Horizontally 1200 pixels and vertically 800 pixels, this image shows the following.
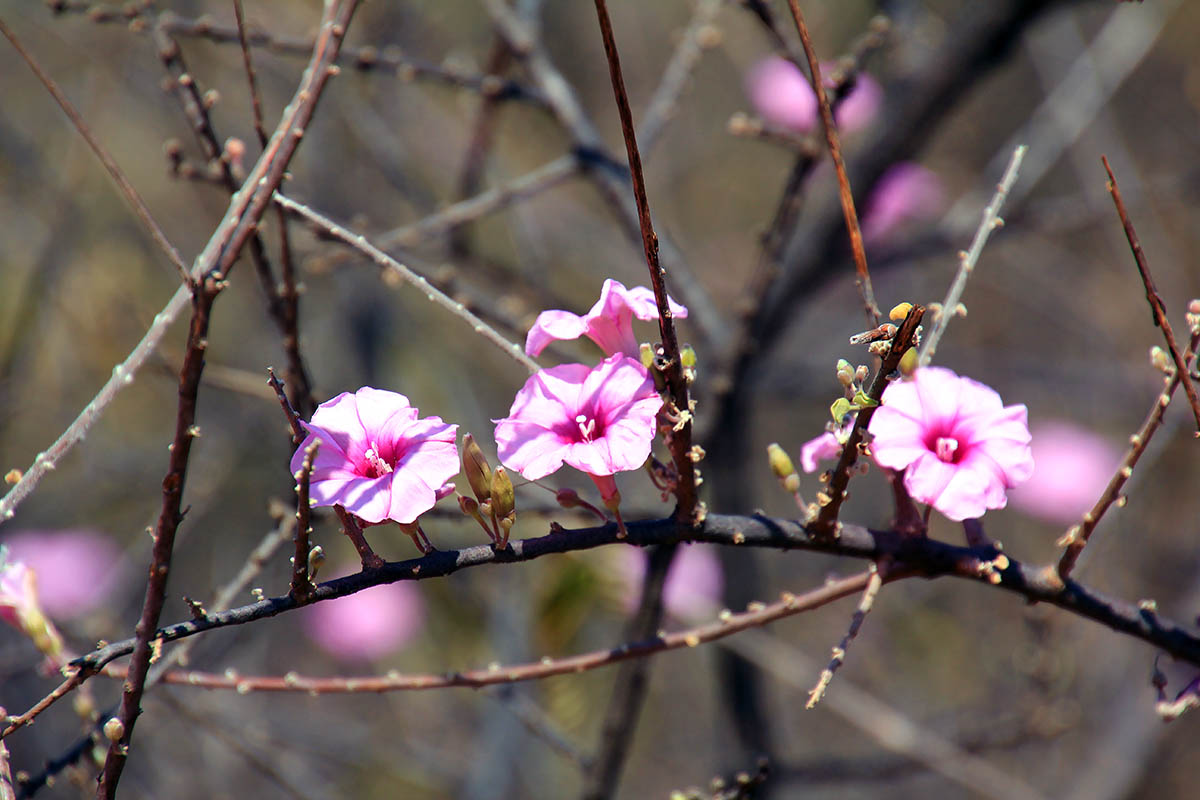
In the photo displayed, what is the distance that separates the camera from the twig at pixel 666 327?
1054mm

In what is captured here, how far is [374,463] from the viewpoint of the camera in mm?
1389

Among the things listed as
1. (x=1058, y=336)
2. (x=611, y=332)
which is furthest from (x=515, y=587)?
(x=1058, y=336)

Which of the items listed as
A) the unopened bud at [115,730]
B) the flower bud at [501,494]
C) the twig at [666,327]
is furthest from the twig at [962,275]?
the unopened bud at [115,730]

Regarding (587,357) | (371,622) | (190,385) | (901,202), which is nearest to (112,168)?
(190,385)

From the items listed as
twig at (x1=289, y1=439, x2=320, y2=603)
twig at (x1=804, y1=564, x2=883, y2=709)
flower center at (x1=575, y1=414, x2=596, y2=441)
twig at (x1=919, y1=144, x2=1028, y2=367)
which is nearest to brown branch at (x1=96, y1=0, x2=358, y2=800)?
twig at (x1=289, y1=439, x2=320, y2=603)

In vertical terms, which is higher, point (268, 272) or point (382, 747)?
point (382, 747)

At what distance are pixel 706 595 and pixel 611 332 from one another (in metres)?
3.81

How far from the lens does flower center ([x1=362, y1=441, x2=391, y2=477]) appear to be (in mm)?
1376

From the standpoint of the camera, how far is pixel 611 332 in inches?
57.1

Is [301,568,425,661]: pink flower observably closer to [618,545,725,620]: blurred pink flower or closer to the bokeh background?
the bokeh background

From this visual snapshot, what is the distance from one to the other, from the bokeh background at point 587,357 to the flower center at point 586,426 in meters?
0.94

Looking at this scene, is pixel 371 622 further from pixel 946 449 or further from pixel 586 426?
pixel 946 449

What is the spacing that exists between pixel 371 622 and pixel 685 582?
177 centimetres

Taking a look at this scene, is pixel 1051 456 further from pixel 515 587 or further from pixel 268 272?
pixel 268 272
